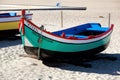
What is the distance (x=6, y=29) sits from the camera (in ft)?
47.7

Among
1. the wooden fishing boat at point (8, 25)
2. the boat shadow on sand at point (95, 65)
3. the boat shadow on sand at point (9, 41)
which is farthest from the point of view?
the wooden fishing boat at point (8, 25)

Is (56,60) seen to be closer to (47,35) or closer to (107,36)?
(47,35)

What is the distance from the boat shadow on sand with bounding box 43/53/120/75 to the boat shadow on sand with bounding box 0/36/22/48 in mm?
3434

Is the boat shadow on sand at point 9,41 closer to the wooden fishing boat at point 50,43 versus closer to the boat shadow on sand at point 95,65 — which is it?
the wooden fishing boat at point 50,43

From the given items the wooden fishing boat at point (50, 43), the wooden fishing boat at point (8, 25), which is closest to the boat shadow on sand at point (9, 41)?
the wooden fishing boat at point (8, 25)

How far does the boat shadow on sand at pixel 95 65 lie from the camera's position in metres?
9.71

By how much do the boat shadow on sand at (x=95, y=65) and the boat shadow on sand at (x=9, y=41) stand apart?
3.43 m

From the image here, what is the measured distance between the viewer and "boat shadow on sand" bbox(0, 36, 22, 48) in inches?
525

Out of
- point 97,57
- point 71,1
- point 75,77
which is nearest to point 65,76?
point 75,77

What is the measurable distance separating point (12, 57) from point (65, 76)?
2.63 metres

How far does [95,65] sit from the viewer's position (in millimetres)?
10398

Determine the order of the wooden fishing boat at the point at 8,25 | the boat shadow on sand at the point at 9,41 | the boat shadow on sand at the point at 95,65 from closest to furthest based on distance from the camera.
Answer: the boat shadow on sand at the point at 95,65 → the boat shadow on sand at the point at 9,41 → the wooden fishing boat at the point at 8,25

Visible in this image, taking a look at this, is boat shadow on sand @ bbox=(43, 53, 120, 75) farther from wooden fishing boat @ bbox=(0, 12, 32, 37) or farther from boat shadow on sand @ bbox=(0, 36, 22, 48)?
wooden fishing boat @ bbox=(0, 12, 32, 37)

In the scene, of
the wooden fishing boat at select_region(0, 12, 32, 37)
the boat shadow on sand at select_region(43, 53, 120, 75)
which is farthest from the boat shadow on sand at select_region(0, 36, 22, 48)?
the boat shadow on sand at select_region(43, 53, 120, 75)
